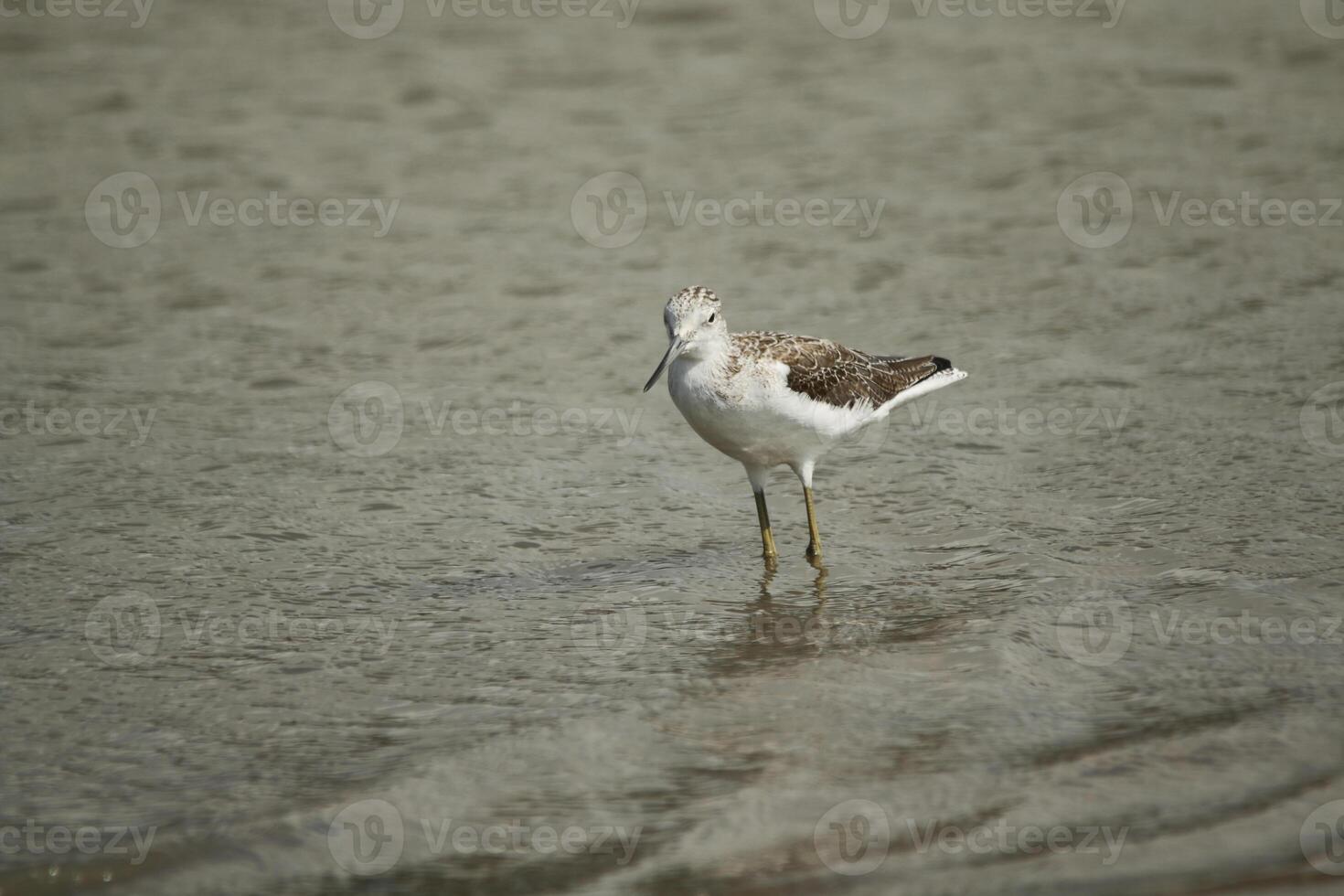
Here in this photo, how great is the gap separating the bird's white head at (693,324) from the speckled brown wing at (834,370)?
28 cm

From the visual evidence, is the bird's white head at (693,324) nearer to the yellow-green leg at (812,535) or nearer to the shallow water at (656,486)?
the yellow-green leg at (812,535)

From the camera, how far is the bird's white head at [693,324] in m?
7.11

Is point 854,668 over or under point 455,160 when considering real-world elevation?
under

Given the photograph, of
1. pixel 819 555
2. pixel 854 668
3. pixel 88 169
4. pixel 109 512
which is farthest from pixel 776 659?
pixel 88 169

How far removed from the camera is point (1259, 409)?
9.09 meters

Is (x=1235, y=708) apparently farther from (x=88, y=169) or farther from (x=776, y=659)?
(x=88, y=169)

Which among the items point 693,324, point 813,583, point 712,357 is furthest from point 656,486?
point 693,324

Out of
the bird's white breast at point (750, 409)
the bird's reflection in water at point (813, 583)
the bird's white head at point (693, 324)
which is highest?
the bird's white head at point (693, 324)

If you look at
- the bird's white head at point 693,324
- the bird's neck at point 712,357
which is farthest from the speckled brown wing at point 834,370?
the bird's white head at point 693,324

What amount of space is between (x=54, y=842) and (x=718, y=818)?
2247 mm

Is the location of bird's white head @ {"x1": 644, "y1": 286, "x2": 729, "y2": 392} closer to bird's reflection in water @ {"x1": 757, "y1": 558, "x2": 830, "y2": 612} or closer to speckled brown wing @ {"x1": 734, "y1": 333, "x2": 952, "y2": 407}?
speckled brown wing @ {"x1": 734, "y1": 333, "x2": 952, "y2": 407}

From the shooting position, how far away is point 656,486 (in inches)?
347

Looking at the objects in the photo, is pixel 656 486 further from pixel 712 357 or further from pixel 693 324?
pixel 693 324

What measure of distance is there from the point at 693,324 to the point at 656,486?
1853 millimetres
